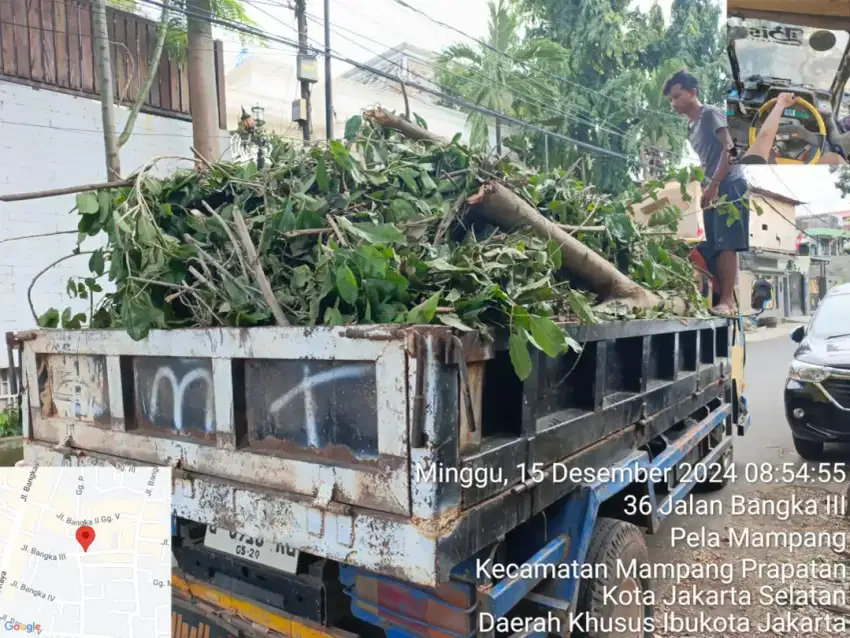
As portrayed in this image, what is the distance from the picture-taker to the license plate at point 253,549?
2008mm

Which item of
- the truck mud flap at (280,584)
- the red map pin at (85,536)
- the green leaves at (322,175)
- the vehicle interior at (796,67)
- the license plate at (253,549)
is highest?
the vehicle interior at (796,67)

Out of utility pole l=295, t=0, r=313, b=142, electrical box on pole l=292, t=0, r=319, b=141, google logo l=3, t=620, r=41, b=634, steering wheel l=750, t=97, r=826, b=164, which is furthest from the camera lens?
utility pole l=295, t=0, r=313, b=142

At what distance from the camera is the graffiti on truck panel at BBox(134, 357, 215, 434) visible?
213 centimetres

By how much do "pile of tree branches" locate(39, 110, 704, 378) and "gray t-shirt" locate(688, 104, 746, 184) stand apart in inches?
103

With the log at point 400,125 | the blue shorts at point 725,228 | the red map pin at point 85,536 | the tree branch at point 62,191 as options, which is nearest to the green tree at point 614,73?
the blue shorts at point 725,228

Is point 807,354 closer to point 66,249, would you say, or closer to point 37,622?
point 37,622

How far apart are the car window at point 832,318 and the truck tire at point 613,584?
481 cm

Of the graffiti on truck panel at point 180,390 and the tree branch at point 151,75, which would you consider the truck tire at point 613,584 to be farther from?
the tree branch at point 151,75

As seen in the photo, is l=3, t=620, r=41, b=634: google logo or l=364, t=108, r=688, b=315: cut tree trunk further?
l=364, t=108, r=688, b=315: cut tree trunk

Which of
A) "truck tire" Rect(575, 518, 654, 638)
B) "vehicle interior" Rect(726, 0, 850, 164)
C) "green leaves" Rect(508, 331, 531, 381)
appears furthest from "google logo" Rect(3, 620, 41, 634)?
"vehicle interior" Rect(726, 0, 850, 164)

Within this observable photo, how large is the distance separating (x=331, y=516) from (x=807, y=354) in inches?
231

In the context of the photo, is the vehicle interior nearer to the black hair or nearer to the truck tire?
the black hair

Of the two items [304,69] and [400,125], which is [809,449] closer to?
[400,125]

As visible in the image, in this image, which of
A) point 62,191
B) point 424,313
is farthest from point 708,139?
point 62,191
